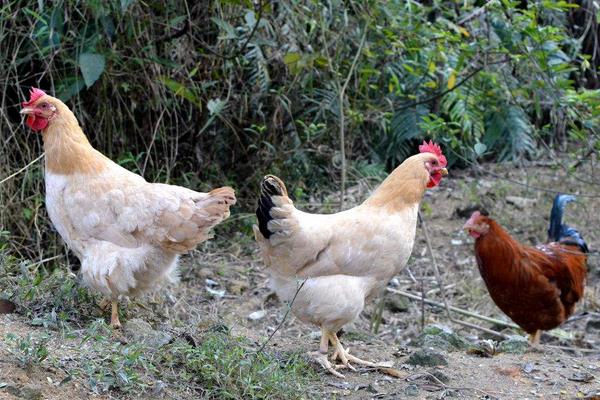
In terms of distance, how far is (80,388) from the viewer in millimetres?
3750

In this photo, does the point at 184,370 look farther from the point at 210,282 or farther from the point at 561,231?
the point at 561,231

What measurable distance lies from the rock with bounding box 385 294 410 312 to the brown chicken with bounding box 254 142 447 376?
2111 millimetres

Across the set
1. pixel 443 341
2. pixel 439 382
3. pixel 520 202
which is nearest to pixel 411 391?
pixel 439 382

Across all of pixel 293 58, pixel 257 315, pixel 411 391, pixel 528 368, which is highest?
pixel 293 58

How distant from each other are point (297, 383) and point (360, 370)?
66 centimetres

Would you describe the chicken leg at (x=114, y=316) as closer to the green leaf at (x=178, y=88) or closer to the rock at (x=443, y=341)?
the rock at (x=443, y=341)

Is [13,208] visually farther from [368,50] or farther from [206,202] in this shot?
[368,50]

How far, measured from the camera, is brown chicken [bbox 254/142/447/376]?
4762mm

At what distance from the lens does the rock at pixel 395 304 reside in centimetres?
712

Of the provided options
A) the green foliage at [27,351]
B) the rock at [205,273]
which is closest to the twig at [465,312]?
the rock at [205,273]

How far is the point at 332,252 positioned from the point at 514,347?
161cm

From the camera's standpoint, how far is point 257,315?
6.66 m

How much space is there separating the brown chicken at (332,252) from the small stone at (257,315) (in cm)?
162

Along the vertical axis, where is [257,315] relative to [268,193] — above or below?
below
